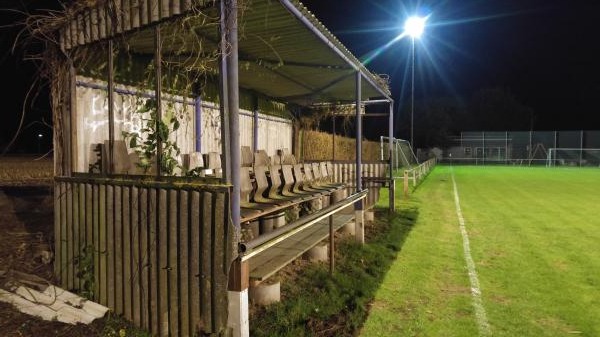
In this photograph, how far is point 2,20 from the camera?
1280cm

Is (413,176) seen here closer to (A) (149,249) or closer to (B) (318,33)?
(B) (318,33)

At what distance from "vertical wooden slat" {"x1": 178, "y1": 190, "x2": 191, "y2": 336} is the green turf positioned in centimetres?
164

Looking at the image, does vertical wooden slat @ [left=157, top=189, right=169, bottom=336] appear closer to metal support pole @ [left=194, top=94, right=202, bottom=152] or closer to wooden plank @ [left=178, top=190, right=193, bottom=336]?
wooden plank @ [left=178, top=190, right=193, bottom=336]

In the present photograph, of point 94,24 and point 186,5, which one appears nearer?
point 186,5

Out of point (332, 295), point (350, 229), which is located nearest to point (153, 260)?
point (332, 295)

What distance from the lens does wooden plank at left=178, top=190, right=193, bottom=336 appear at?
3451mm

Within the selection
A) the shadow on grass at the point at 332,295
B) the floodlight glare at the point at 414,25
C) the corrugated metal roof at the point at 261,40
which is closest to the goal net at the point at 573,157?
the floodlight glare at the point at 414,25

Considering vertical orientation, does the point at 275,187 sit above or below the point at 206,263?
above

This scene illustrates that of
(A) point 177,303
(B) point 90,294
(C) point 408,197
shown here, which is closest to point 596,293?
(A) point 177,303

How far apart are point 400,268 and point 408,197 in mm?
8573

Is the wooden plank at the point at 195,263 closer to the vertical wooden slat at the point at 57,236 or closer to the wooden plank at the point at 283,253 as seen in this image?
the wooden plank at the point at 283,253

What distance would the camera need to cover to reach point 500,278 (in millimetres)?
5590

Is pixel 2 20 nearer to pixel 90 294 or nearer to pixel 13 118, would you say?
pixel 90 294

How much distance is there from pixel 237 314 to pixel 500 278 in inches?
154
